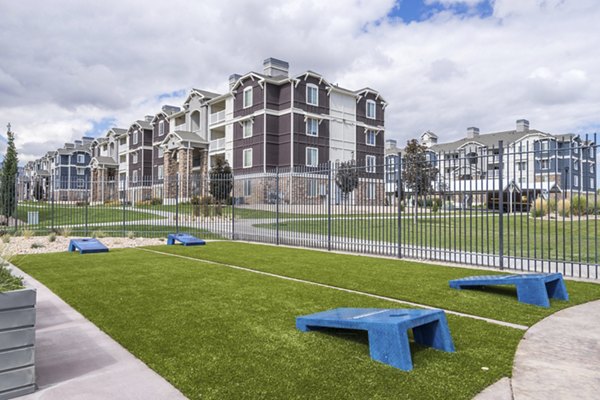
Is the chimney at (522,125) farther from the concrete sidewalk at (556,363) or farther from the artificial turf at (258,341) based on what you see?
the concrete sidewalk at (556,363)

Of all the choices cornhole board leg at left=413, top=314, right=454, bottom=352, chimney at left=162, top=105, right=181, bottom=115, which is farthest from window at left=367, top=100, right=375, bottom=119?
cornhole board leg at left=413, top=314, right=454, bottom=352

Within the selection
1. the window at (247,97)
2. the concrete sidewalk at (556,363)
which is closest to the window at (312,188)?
the concrete sidewalk at (556,363)

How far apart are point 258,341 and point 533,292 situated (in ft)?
14.8

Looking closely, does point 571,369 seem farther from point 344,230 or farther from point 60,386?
point 344,230

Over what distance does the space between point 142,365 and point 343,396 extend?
1916 millimetres

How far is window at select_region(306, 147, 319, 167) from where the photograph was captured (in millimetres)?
39744

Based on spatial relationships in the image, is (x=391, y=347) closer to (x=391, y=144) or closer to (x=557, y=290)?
(x=557, y=290)

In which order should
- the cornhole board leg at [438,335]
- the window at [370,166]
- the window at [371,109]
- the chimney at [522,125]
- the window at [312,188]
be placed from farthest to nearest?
the chimney at [522,125] < the window at [371,109] < the window at [312,188] < the window at [370,166] < the cornhole board leg at [438,335]

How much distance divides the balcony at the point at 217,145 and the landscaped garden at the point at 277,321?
34.0 metres

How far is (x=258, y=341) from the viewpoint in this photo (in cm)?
451

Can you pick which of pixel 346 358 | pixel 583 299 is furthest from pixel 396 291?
pixel 346 358

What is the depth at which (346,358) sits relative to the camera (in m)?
4.05

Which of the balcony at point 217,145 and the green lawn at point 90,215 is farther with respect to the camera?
the balcony at point 217,145

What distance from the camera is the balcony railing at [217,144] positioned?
43.8 metres
